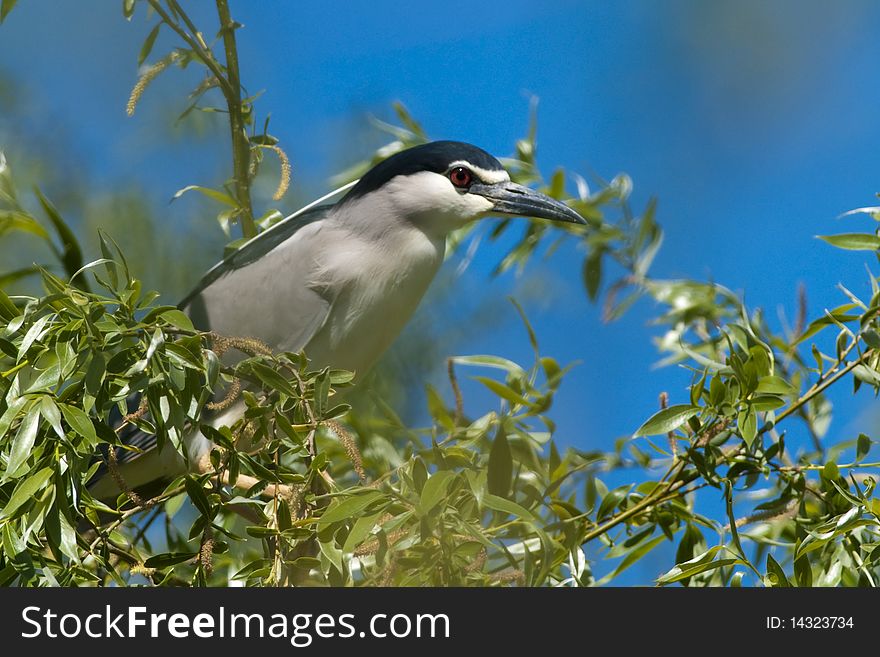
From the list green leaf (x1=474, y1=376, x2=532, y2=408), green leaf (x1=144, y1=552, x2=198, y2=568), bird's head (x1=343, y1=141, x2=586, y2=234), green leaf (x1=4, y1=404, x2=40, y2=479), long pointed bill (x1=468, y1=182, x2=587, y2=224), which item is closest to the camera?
green leaf (x1=4, y1=404, x2=40, y2=479)

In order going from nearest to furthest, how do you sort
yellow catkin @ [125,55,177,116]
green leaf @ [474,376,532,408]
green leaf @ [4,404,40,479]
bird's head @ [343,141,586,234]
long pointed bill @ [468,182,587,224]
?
green leaf @ [4,404,40,479], yellow catkin @ [125,55,177,116], green leaf @ [474,376,532,408], long pointed bill @ [468,182,587,224], bird's head @ [343,141,586,234]

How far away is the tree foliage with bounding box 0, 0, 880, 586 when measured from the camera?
724 mm

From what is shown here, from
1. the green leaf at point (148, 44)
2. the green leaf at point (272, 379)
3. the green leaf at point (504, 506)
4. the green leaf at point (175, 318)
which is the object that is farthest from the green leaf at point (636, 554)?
the green leaf at point (148, 44)

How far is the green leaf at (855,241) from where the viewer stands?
37.7 inches

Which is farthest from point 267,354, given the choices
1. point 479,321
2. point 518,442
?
point 479,321

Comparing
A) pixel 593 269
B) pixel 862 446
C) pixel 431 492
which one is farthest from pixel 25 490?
pixel 593 269

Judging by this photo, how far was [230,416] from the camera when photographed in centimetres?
138

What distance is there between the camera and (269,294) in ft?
5.07

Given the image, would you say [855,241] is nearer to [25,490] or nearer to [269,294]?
[25,490]

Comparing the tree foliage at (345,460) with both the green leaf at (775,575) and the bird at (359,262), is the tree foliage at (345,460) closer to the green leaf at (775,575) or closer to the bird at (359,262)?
the green leaf at (775,575)

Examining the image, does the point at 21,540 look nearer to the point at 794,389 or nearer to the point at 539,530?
the point at 539,530

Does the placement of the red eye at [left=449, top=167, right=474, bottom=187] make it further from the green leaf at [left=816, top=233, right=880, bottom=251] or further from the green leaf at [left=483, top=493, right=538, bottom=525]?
the green leaf at [left=483, top=493, right=538, bottom=525]

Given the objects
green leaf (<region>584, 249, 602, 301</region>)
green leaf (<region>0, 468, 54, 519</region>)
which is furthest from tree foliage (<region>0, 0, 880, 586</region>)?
green leaf (<region>584, 249, 602, 301</region>)

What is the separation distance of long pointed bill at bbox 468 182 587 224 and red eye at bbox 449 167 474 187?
0.5 inches
